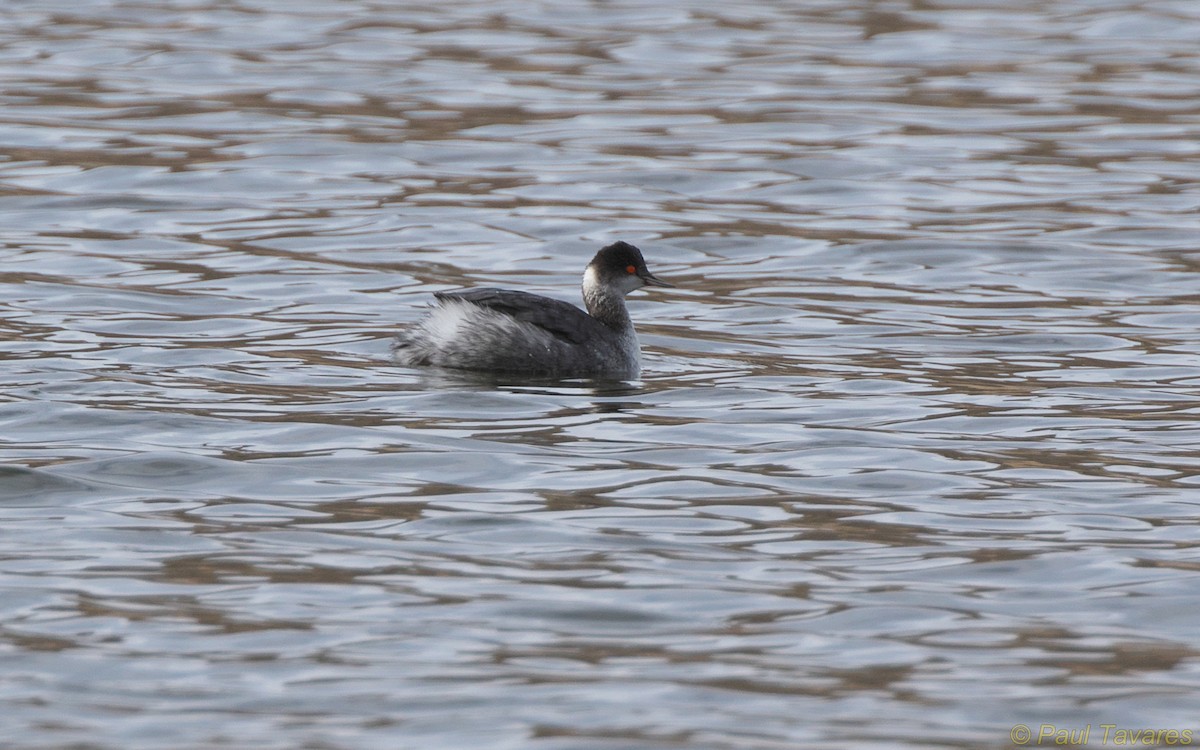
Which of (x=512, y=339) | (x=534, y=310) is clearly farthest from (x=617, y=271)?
(x=512, y=339)

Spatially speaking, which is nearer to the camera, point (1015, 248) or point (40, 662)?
point (40, 662)

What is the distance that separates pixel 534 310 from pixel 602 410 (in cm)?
103

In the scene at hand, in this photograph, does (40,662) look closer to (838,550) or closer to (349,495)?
(349,495)

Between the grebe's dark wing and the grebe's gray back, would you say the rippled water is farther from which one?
the grebe's dark wing

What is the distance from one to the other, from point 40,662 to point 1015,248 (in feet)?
33.6

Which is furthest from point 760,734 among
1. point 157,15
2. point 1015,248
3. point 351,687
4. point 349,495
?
point 157,15

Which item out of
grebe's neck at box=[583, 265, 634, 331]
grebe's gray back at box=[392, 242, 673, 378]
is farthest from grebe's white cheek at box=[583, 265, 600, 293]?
grebe's gray back at box=[392, 242, 673, 378]

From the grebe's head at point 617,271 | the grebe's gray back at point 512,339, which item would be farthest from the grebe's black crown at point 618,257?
the grebe's gray back at point 512,339

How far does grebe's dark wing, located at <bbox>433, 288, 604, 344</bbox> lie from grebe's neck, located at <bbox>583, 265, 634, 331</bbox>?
398 mm

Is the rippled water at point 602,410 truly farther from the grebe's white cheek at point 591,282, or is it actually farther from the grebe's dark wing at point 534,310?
the grebe's white cheek at point 591,282

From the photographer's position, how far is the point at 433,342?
441 inches

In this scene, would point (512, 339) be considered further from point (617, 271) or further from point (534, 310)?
point (617, 271)

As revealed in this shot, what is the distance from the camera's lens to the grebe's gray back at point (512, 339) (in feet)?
36.6

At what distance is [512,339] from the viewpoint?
36.5 ft
